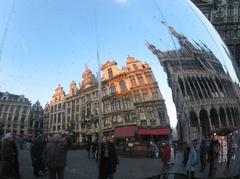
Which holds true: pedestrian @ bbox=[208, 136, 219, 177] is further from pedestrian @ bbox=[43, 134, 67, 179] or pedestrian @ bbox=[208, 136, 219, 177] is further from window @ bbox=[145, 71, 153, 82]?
pedestrian @ bbox=[43, 134, 67, 179]

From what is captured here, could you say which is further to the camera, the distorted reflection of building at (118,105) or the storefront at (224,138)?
the storefront at (224,138)

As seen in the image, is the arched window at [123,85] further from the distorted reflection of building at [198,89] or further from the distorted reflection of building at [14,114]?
the distorted reflection of building at [14,114]

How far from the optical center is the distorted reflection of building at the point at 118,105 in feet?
10.6

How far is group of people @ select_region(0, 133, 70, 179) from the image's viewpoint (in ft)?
10.5

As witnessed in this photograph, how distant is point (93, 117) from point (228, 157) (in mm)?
1216

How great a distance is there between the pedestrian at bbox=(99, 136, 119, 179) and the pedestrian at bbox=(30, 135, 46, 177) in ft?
1.31

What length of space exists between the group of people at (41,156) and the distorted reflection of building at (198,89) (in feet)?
2.74

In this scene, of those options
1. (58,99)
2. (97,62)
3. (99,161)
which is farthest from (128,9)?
(99,161)

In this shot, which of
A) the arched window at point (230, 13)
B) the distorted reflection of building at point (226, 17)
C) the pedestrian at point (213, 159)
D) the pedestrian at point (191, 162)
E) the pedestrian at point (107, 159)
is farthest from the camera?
the arched window at point (230, 13)

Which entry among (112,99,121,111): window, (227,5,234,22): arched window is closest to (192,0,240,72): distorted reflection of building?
(227,5,234,22): arched window

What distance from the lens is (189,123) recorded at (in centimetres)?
347

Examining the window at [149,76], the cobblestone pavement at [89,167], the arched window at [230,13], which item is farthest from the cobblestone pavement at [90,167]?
the arched window at [230,13]

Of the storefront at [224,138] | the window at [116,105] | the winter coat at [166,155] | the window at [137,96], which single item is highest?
the window at [137,96]

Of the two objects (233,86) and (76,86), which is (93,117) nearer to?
(76,86)
